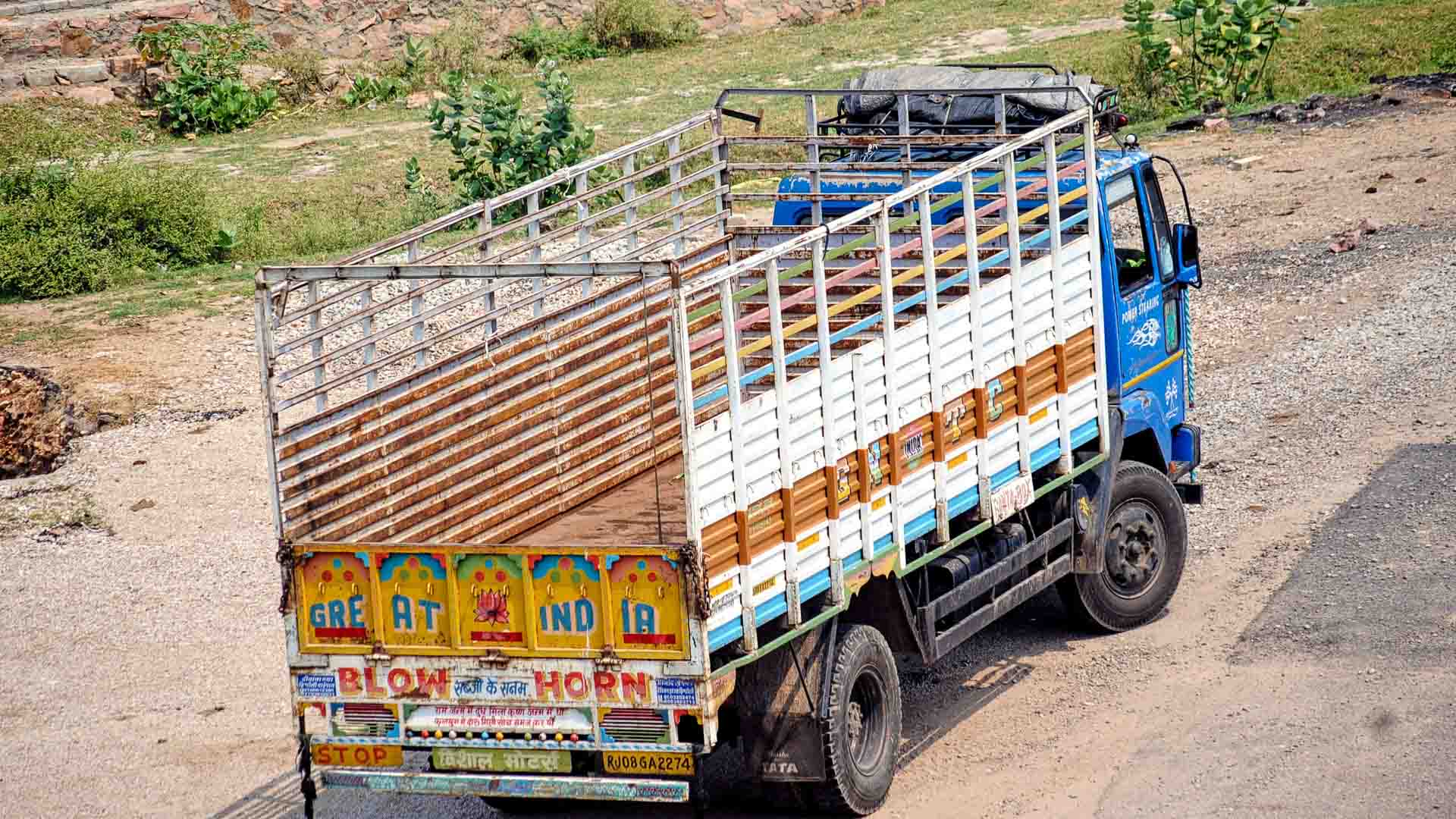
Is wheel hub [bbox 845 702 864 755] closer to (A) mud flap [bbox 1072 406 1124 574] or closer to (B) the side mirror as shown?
(A) mud flap [bbox 1072 406 1124 574]

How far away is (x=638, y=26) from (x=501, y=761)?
2355 centimetres

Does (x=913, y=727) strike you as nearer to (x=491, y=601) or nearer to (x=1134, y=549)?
(x=1134, y=549)

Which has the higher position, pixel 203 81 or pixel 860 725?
pixel 203 81

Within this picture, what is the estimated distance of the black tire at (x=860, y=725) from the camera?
24.1 feet

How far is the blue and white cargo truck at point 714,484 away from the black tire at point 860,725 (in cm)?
2

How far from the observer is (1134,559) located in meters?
9.68

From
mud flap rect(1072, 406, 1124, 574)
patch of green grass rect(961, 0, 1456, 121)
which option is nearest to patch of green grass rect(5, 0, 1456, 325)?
patch of green grass rect(961, 0, 1456, 121)

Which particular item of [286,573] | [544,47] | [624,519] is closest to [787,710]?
A: [624,519]

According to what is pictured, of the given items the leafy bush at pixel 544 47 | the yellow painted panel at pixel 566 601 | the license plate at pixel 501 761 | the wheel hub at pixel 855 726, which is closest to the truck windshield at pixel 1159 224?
the wheel hub at pixel 855 726

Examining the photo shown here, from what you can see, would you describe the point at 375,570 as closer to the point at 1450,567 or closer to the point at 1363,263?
the point at 1450,567

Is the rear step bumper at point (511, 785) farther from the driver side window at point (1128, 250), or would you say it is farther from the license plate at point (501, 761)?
the driver side window at point (1128, 250)

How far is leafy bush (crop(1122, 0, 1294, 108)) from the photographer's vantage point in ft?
72.4

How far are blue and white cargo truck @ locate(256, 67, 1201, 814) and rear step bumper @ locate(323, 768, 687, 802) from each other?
13mm

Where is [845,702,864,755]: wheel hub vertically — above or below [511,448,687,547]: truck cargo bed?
below
